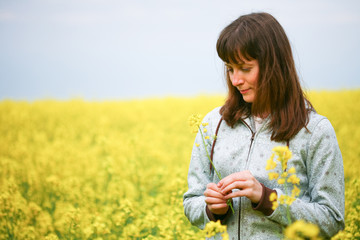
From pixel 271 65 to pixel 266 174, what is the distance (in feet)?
1.63

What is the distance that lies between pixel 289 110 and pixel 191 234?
1.31 m

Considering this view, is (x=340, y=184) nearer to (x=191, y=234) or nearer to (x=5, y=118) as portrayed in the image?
(x=191, y=234)

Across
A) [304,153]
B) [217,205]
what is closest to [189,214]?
[217,205]

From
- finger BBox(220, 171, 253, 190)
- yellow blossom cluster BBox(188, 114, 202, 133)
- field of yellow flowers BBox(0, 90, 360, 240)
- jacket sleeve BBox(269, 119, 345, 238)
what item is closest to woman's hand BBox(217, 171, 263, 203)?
finger BBox(220, 171, 253, 190)

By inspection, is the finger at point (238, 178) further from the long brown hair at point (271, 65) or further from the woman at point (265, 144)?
the long brown hair at point (271, 65)

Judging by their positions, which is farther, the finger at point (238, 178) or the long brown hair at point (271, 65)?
the long brown hair at point (271, 65)

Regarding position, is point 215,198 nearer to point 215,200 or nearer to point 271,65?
point 215,200

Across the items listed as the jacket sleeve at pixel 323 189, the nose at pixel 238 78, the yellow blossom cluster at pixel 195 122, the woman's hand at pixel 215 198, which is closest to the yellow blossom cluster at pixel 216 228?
the woman's hand at pixel 215 198

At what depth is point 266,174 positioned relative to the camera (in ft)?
5.00

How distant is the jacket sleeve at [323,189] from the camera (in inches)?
55.6

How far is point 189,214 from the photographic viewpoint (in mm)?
1703

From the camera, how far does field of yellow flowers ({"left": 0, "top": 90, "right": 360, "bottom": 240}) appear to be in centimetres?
268

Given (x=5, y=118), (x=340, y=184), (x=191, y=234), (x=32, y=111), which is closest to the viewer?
(x=340, y=184)

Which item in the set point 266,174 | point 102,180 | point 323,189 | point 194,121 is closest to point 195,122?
point 194,121
